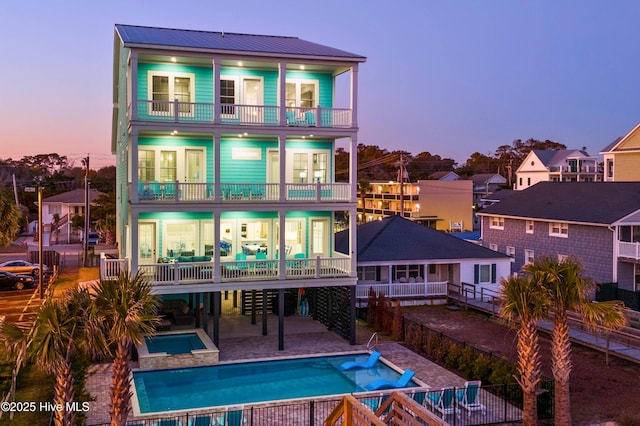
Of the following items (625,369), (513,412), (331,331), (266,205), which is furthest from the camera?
(331,331)

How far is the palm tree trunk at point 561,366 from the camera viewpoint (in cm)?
1494

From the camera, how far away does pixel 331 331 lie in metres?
26.9

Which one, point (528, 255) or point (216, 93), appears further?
point (528, 255)

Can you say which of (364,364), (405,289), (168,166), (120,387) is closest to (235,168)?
(168,166)

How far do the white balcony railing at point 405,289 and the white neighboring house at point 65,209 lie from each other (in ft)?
152

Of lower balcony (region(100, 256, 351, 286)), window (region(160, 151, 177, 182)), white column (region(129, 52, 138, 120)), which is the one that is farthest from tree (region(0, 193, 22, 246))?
white column (region(129, 52, 138, 120))

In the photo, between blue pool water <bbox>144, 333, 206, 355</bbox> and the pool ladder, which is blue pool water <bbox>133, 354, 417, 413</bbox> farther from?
blue pool water <bbox>144, 333, 206, 355</bbox>

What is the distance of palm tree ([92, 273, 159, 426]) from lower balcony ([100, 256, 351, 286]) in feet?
32.5

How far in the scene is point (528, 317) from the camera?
14.7 m

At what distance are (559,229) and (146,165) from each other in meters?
25.5

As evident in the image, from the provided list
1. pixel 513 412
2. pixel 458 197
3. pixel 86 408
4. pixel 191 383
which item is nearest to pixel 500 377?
pixel 513 412

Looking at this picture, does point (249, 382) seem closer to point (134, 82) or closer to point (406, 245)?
point (134, 82)

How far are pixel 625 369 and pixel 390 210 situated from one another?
65472mm

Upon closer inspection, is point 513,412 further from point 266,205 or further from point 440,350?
point 266,205
